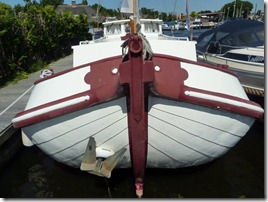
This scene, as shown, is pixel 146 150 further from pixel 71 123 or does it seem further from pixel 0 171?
pixel 0 171

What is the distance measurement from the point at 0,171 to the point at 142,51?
4597mm

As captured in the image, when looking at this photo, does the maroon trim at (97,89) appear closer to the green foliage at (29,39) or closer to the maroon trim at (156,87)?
the maroon trim at (156,87)

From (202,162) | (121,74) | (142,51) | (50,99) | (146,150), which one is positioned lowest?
(202,162)

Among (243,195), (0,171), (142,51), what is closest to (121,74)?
(142,51)

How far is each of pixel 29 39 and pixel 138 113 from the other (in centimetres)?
1182

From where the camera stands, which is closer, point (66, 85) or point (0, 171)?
point (66, 85)

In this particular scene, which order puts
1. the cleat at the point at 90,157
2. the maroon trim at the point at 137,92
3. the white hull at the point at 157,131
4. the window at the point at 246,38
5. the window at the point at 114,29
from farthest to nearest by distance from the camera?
the window at the point at 114,29 → the window at the point at 246,38 → the cleat at the point at 90,157 → the white hull at the point at 157,131 → the maroon trim at the point at 137,92

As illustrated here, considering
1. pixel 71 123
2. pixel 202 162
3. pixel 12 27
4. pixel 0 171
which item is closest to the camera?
pixel 71 123

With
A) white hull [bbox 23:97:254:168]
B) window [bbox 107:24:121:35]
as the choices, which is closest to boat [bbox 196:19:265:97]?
window [bbox 107:24:121:35]

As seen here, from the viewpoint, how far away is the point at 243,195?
6215mm

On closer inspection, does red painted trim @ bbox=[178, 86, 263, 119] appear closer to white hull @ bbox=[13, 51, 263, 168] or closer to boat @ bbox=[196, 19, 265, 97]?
white hull @ bbox=[13, 51, 263, 168]

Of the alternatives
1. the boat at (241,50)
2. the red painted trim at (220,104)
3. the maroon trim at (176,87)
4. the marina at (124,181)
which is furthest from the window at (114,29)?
the red painted trim at (220,104)

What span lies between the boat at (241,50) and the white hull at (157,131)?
11.8 feet

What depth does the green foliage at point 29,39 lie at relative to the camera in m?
13.1
